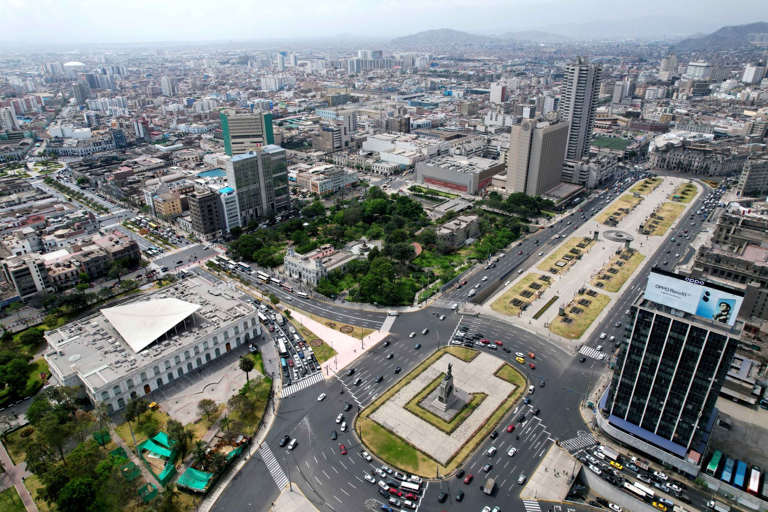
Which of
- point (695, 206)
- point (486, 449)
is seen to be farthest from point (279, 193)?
point (695, 206)

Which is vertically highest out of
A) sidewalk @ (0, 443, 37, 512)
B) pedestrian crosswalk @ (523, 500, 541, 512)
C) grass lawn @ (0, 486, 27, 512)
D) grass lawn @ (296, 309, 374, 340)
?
pedestrian crosswalk @ (523, 500, 541, 512)

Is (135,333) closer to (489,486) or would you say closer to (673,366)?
(489,486)

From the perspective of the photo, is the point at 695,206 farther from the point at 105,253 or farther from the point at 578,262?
the point at 105,253

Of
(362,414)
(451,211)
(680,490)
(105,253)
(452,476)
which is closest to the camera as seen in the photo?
(680,490)

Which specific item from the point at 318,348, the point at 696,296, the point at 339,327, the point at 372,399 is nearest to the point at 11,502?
the point at 318,348

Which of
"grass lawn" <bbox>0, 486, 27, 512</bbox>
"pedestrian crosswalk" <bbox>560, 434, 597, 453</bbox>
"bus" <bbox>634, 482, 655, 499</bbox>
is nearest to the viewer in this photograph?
"bus" <bbox>634, 482, 655, 499</bbox>

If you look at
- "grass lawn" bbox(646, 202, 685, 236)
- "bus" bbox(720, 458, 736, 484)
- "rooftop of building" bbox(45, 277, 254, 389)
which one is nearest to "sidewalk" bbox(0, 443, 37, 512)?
"rooftop of building" bbox(45, 277, 254, 389)

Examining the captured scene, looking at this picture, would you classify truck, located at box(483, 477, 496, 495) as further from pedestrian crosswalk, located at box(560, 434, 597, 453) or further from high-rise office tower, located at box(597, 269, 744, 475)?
high-rise office tower, located at box(597, 269, 744, 475)
